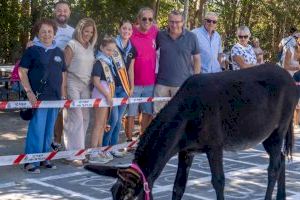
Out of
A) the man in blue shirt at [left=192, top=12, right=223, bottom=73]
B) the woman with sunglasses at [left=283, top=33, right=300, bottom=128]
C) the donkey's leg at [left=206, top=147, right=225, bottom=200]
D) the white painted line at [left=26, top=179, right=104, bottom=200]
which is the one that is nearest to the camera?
the donkey's leg at [left=206, top=147, right=225, bottom=200]

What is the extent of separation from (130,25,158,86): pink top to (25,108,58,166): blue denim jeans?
1790mm

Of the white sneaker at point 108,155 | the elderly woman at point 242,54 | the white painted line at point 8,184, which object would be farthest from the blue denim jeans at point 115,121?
the elderly woman at point 242,54

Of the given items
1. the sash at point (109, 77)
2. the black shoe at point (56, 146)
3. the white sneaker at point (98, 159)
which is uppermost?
the sash at point (109, 77)

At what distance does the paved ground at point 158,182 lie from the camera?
6691 mm

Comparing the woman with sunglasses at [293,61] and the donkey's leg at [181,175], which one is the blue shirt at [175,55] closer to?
the donkey's leg at [181,175]

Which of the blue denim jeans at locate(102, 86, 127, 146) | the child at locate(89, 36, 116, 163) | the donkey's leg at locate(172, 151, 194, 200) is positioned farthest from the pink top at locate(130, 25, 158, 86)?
the donkey's leg at locate(172, 151, 194, 200)

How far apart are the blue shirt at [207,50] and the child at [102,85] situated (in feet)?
6.07

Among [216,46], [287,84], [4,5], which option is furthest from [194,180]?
[4,5]

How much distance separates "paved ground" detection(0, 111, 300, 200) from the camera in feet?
22.0

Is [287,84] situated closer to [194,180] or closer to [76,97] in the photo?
[194,180]

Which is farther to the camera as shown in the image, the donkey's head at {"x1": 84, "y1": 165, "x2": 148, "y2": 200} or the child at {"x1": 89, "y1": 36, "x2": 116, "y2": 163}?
the child at {"x1": 89, "y1": 36, "x2": 116, "y2": 163}

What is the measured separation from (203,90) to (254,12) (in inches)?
1259

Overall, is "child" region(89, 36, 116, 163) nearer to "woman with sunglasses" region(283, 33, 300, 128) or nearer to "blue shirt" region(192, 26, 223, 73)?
"blue shirt" region(192, 26, 223, 73)

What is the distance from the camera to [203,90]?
5355 millimetres
